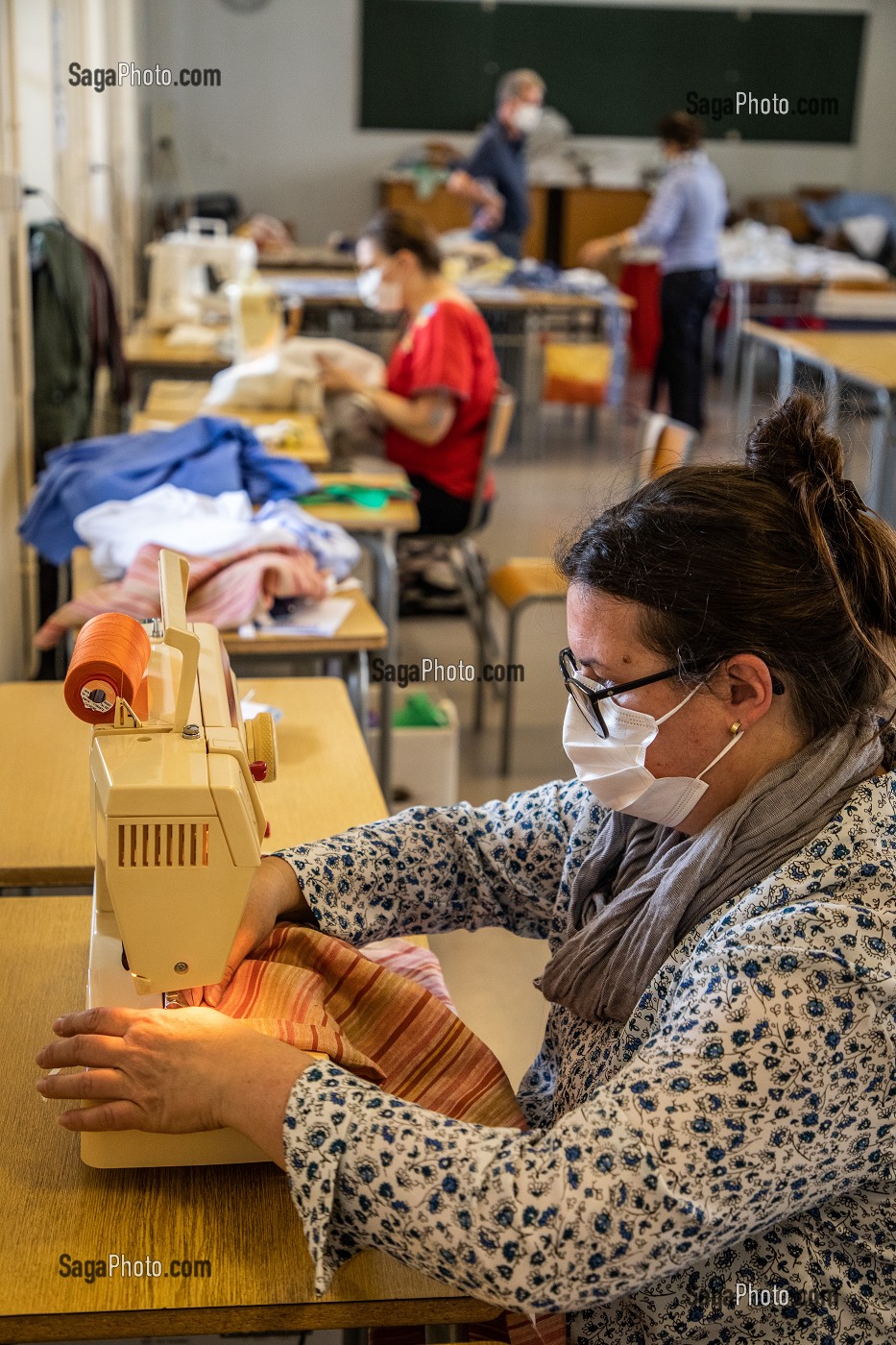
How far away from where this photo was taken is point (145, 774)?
1.03 meters

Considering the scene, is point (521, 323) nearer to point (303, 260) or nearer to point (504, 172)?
point (504, 172)

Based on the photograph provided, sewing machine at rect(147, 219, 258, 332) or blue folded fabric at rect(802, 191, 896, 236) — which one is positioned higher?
blue folded fabric at rect(802, 191, 896, 236)

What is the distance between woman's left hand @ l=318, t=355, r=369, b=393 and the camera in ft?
13.1

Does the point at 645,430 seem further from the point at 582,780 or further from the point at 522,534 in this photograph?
the point at 582,780

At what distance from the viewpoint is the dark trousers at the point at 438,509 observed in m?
4.13

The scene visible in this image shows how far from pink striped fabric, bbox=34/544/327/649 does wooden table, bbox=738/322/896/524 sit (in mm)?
2481

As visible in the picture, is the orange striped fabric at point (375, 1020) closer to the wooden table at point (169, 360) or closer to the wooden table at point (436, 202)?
the wooden table at point (169, 360)

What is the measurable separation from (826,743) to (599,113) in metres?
10.7

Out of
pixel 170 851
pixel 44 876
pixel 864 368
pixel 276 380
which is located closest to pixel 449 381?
pixel 276 380

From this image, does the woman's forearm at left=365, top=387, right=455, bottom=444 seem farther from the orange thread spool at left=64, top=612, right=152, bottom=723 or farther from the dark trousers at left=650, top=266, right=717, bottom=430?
the dark trousers at left=650, top=266, right=717, bottom=430

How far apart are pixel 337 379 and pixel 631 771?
3010 millimetres

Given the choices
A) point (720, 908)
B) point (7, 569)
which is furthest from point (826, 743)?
point (7, 569)

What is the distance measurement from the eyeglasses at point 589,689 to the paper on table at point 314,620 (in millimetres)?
1236

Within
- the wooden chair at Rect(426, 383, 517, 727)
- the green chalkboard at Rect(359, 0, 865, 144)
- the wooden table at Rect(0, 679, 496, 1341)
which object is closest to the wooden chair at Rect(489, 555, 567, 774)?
the wooden chair at Rect(426, 383, 517, 727)
